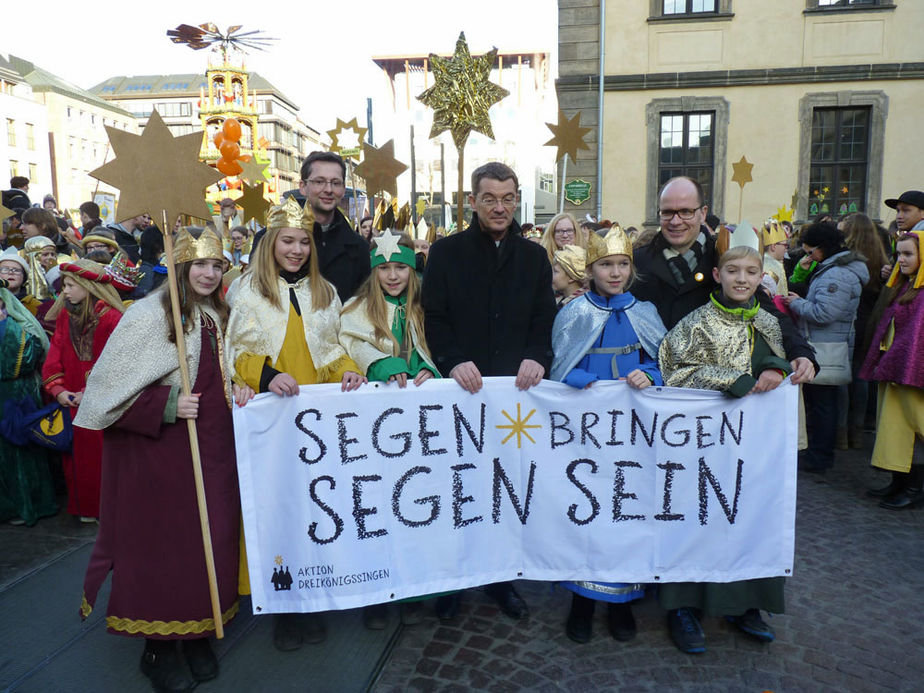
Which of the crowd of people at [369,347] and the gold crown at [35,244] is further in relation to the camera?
the gold crown at [35,244]

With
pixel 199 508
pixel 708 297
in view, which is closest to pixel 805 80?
pixel 708 297

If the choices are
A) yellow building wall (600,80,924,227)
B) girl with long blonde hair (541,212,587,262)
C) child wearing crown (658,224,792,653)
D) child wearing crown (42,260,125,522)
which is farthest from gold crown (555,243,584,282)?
yellow building wall (600,80,924,227)

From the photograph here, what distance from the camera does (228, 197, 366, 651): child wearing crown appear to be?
3.21 metres

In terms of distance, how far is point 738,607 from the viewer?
133 inches

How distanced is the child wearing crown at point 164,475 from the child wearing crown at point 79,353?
1.77m

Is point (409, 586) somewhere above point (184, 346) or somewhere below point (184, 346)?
below

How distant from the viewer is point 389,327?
11.4ft

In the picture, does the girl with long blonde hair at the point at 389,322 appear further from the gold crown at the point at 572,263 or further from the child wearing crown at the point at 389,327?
the gold crown at the point at 572,263

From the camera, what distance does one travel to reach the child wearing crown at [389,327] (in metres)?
3.39

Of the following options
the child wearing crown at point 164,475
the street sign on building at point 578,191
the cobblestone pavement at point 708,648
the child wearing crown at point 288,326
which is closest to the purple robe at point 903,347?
the cobblestone pavement at point 708,648

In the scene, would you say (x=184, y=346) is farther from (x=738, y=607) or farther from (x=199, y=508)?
(x=738, y=607)

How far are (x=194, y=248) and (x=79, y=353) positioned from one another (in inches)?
91.3

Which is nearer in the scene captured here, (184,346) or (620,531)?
(184,346)

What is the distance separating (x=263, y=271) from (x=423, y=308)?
0.84 metres
